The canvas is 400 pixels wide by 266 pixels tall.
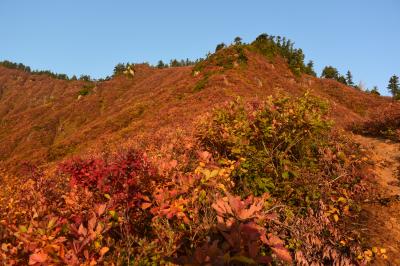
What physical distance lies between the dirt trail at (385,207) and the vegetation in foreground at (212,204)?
285mm

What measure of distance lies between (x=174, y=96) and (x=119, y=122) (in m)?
5.96

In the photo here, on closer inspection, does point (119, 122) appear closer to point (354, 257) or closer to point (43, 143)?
point (354, 257)

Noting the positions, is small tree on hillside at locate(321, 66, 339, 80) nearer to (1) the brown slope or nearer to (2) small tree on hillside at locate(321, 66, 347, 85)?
(2) small tree on hillside at locate(321, 66, 347, 85)

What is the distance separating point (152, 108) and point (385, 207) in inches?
1050

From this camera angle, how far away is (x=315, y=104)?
7.23 meters

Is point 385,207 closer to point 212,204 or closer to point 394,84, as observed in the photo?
point 212,204

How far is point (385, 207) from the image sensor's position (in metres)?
5.64

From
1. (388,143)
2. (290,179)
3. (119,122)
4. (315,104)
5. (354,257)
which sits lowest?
(354,257)

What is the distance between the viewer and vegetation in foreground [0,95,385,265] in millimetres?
2613

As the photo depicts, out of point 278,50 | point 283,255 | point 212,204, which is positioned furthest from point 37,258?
point 278,50

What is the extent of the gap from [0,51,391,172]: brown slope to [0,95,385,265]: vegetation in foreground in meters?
2.10

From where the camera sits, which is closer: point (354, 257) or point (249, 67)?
point (354, 257)

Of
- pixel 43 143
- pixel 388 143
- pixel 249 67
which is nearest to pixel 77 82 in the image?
pixel 43 143

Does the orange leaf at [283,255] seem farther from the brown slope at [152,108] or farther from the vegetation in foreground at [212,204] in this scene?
the brown slope at [152,108]
